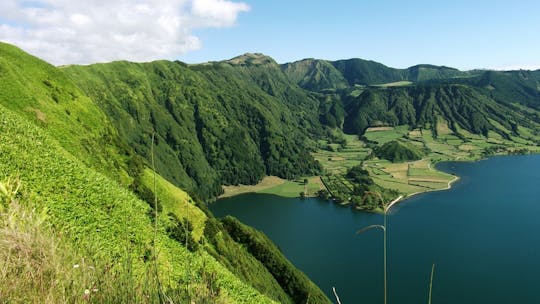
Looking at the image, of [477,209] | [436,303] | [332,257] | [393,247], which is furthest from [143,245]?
[477,209]

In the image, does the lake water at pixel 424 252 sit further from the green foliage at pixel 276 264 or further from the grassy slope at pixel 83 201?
the grassy slope at pixel 83 201

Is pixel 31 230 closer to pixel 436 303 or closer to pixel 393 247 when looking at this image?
pixel 436 303

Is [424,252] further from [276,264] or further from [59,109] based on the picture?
[59,109]

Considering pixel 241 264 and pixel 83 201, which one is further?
pixel 241 264

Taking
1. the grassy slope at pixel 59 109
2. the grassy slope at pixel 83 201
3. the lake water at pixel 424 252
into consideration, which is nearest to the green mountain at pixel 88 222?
the grassy slope at pixel 83 201

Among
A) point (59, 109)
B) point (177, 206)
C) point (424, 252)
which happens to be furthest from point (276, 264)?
point (424, 252)

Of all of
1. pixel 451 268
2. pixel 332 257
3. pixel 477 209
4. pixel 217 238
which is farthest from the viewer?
pixel 477 209

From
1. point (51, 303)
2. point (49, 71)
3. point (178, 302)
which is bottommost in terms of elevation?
point (178, 302)
